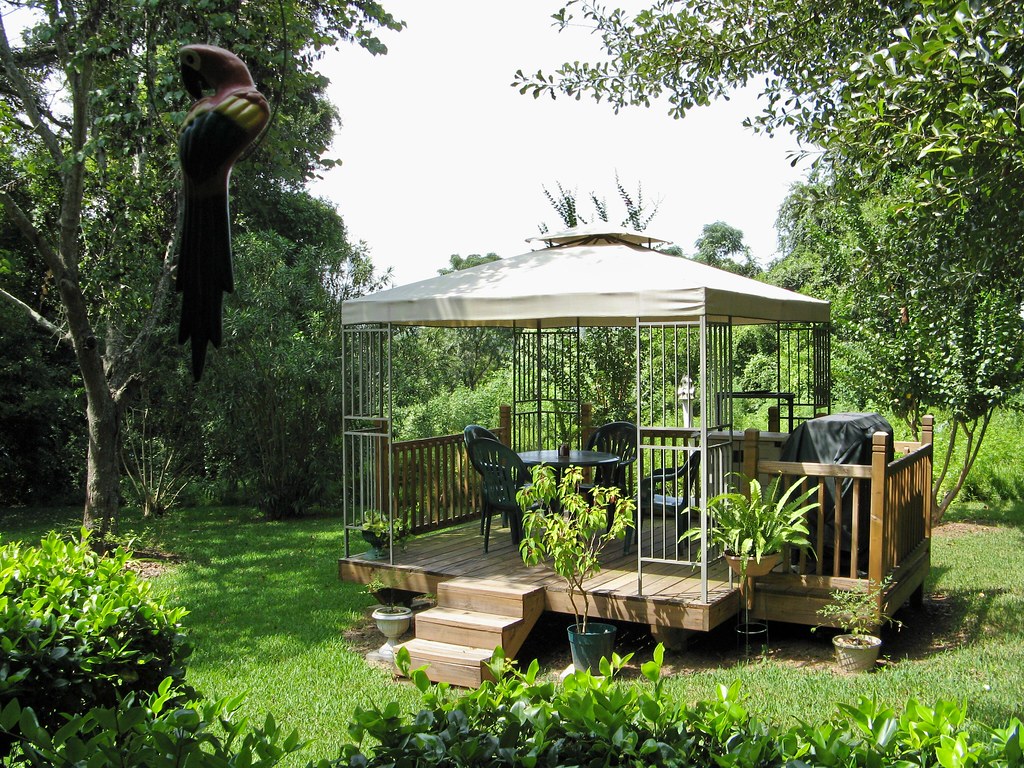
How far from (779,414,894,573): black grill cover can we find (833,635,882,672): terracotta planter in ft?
2.63

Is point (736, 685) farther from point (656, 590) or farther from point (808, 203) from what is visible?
point (808, 203)

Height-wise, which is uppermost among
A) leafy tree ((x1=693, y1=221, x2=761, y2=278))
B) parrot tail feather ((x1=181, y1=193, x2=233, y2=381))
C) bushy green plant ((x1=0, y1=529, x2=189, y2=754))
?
leafy tree ((x1=693, y1=221, x2=761, y2=278))

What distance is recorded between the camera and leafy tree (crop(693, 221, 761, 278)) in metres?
33.9

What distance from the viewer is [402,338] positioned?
12.5m

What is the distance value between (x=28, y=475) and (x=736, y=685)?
13.2 metres

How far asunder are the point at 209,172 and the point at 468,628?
14.1 ft

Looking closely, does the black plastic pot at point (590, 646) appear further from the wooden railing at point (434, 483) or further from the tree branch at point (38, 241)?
the tree branch at point (38, 241)

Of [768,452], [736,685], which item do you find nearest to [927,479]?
[768,452]

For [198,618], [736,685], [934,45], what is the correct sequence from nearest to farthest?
1. [736,685]
2. [934,45]
3. [198,618]

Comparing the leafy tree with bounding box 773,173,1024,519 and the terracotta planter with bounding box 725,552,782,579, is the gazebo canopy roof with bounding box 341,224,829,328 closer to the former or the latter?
the terracotta planter with bounding box 725,552,782,579

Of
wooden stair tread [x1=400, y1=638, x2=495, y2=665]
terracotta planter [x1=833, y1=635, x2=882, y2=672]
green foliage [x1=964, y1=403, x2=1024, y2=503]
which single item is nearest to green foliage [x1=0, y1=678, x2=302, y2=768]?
wooden stair tread [x1=400, y1=638, x2=495, y2=665]

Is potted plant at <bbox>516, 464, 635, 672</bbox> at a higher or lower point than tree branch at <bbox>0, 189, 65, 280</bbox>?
lower

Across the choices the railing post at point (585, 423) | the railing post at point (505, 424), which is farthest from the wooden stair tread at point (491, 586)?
the railing post at point (585, 423)

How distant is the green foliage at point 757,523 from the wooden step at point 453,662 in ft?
5.24
